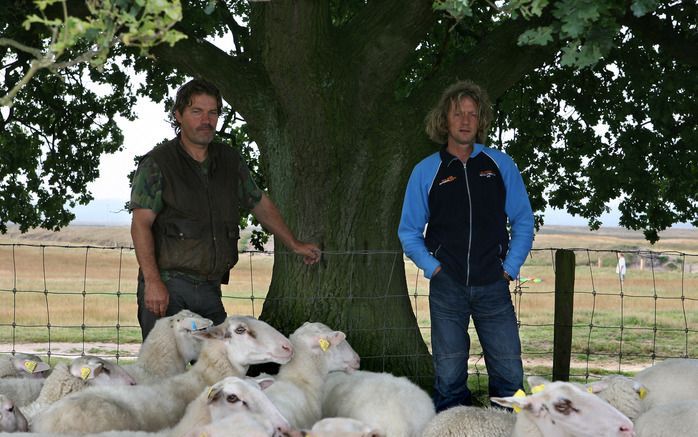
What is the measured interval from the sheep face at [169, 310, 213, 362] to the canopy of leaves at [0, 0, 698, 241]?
113 inches

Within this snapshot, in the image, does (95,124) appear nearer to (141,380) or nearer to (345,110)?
(345,110)

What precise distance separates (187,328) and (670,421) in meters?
3.52

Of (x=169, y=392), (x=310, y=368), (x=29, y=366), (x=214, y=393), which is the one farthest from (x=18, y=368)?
(x=214, y=393)

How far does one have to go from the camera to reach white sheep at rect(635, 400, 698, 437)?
5.71 metres

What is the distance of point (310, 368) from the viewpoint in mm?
7094

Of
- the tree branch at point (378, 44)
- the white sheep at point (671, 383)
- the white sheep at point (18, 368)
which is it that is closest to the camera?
the white sheep at point (671, 383)

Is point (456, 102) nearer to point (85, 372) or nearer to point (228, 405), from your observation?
point (228, 405)

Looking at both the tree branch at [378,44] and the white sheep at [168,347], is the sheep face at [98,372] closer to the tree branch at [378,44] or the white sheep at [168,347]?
the white sheep at [168,347]

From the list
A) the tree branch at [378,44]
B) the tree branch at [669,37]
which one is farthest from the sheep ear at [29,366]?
the tree branch at [669,37]

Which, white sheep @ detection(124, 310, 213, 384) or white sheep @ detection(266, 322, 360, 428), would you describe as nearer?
white sheep @ detection(266, 322, 360, 428)

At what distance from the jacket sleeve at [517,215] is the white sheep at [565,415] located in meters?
1.14

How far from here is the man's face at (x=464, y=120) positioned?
6.39m

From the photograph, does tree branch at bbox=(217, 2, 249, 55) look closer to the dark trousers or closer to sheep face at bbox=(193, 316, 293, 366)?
the dark trousers

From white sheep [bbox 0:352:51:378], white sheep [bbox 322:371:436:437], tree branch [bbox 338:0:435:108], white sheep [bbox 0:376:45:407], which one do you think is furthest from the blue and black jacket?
white sheep [bbox 0:352:51:378]
